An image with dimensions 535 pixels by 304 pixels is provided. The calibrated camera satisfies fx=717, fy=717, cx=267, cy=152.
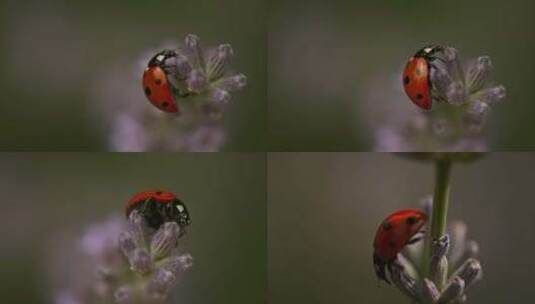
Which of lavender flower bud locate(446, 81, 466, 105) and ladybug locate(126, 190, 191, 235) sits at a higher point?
lavender flower bud locate(446, 81, 466, 105)

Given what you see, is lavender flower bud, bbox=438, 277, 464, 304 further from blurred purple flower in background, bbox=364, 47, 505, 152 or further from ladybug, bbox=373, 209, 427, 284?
blurred purple flower in background, bbox=364, 47, 505, 152

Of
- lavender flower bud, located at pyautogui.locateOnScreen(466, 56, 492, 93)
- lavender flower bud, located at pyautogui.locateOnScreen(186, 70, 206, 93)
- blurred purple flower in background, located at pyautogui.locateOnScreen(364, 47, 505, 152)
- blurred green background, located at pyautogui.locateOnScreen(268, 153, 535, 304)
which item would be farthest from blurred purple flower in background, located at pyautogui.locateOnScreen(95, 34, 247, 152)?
lavender flower bud, located at pyautogui.locateOnScreen(466, 56, 492, 93)

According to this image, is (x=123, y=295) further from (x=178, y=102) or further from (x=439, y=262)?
(x=439, y=262)

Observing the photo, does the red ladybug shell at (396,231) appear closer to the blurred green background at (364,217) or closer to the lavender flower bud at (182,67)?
the blurred green background at (364,217)

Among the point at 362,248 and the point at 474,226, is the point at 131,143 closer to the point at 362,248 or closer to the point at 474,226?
the point at 362,248

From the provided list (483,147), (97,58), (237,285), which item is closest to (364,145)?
(483,147)

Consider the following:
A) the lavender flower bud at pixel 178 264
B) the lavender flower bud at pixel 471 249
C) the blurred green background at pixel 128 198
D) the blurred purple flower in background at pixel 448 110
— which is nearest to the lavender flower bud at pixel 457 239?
the lavender flower bud at pixel 471 249
